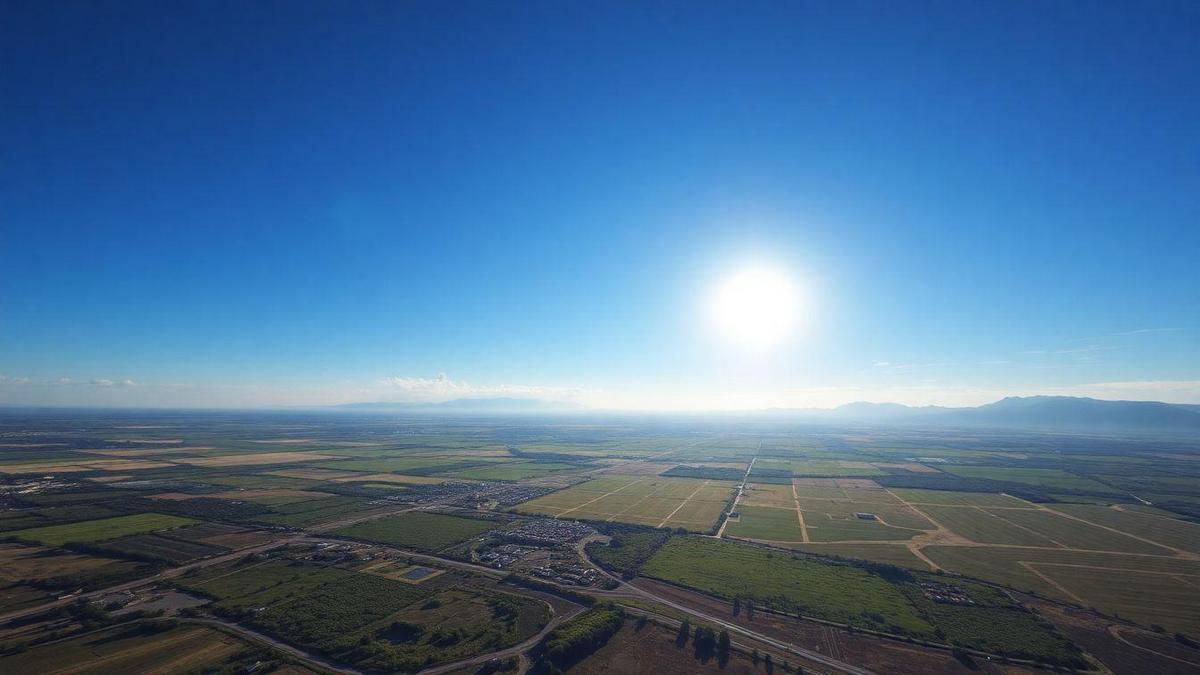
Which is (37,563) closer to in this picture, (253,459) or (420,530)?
(420,530)

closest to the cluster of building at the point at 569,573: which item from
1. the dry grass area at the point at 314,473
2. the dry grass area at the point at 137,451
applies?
the dry grass area at the point at 314,473

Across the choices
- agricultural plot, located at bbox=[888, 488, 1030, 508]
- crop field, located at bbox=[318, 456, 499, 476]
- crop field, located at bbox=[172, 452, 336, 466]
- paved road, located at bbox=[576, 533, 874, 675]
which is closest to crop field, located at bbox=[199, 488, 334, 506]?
crop field, located at bbox=[318, 456, 499, 476]

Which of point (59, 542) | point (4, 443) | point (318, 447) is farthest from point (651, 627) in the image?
point (4, 443)

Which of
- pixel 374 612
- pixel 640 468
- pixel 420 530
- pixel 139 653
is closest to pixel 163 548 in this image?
pixel 420 530

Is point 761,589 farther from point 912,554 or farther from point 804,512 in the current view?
point 804,512

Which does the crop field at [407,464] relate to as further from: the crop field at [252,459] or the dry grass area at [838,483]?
the dry grass area at [838,483]

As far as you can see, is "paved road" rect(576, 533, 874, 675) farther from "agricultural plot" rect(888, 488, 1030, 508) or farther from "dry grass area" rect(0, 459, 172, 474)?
"dry grass area" rect(0, 459, 172, 474)
